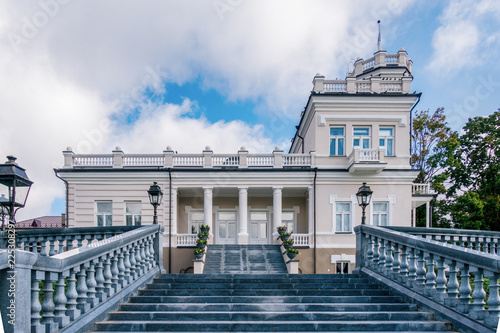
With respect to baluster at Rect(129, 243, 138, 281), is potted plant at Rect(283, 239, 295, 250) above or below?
below

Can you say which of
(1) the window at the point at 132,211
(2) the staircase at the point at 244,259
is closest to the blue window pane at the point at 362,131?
(2) the staircase at the point at 244,259

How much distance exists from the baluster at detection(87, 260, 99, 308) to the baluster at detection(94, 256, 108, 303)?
0.12 metres

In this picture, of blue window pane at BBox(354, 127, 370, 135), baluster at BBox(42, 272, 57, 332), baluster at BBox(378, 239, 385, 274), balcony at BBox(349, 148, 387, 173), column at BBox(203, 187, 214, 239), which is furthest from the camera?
blue window pane at BBox(354, 127, 370, 135)

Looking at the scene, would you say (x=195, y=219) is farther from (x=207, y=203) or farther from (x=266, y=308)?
(x=266, y=308)

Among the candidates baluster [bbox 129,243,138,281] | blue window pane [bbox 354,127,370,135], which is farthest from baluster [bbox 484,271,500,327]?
blue window pane [bbox 354,127,370,135]

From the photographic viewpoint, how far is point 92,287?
5246mm

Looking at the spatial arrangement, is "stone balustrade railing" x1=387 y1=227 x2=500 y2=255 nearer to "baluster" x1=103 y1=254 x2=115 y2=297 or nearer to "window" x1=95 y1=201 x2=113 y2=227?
"baluster" x1=103 y1=254 x2=115 y2=297

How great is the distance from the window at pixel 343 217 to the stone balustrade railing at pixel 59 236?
1491 centimetres

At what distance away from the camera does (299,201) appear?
23.6 meters

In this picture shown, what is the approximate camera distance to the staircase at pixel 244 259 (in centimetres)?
1653

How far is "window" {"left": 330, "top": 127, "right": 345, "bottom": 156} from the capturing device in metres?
21.4

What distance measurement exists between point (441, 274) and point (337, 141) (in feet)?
53.7

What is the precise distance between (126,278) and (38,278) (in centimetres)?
248

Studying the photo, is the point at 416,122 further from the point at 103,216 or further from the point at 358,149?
the point at 103,216
